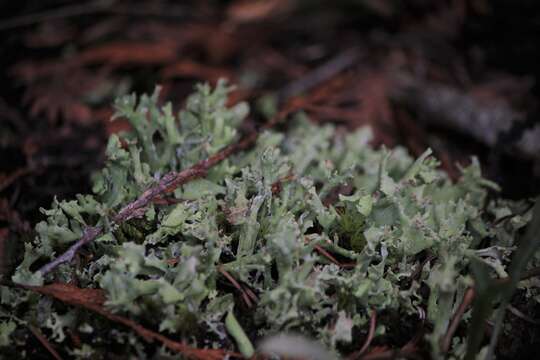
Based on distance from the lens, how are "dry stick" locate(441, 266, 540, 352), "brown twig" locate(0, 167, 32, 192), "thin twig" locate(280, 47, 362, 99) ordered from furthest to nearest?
"thin twig" locate(280, 47, 362, 99) → "brown twig" locate(0, 167, 32, 192) → "dry stick" locate(441, 266, 540, 352)

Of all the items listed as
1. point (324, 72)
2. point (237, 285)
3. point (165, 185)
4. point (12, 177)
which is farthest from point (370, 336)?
point (324, 72)

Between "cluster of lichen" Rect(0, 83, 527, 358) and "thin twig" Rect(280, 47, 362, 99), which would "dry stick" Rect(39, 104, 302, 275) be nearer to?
"cluster of lichen" Rect(0, 83, 527, 358)

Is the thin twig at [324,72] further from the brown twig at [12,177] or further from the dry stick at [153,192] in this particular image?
the brown twig at [12,177]

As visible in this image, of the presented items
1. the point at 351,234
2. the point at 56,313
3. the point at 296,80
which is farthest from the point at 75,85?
the point at 351,234

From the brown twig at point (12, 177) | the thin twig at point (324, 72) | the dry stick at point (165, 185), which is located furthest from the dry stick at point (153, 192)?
the thin twig at point (324, 72)

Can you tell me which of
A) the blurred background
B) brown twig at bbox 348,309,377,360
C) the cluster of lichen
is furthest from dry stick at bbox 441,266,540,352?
the blurred background

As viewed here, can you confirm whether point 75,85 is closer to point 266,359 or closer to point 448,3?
point 266,359
